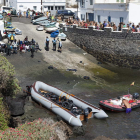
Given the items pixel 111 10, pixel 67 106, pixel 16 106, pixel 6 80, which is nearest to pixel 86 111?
pixel 67 106

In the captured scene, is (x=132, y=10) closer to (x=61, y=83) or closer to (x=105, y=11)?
(x=105, y=11)

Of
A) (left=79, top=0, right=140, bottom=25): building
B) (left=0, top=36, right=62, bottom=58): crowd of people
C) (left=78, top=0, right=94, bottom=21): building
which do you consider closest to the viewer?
(left=0, top=36, right=62, bottom=58): crowd of people

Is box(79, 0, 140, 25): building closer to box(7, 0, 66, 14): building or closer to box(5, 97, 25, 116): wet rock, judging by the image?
box(7, 0, 66, 14): building

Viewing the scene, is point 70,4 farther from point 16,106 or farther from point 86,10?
point 16,106

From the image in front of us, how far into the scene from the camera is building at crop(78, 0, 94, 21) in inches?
1619

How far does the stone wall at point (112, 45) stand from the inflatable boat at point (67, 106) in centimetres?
1222

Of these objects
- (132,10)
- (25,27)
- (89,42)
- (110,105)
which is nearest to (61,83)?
(110,105)

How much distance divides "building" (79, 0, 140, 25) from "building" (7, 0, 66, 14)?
1430 centimetres

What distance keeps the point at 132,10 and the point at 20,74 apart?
55.4 feet

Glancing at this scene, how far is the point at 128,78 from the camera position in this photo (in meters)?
27.1

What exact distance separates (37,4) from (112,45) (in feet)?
96.9

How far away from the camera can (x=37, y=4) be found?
56062 millimetres

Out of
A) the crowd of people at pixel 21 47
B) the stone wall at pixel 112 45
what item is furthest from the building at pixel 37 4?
the crowd of people at pixel 21 47

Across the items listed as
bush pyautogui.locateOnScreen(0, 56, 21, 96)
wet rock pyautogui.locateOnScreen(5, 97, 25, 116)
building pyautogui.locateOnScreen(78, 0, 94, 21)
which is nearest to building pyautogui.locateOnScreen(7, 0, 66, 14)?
building pyautogui.locateOnScreen(78, 0, 94, 21)
